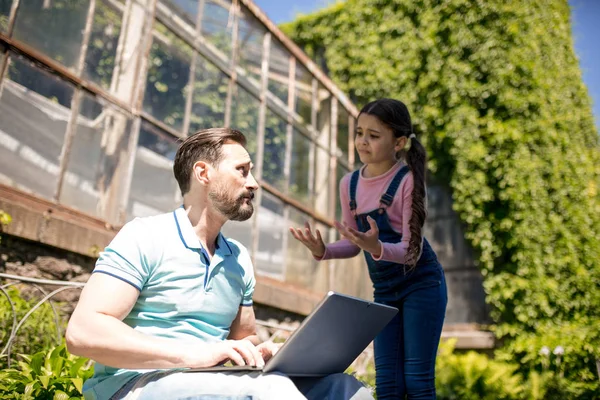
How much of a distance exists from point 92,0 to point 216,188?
3.64m

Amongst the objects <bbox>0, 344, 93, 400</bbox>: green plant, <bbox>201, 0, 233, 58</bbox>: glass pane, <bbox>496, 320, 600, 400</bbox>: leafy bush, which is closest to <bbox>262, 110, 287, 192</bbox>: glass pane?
<bbox>201, 0, 233, 58</bbox>: glass pane

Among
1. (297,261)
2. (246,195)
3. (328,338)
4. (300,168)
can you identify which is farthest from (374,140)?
(300,168)

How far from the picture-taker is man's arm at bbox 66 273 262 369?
Result: 4.86 feet

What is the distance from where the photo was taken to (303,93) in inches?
324

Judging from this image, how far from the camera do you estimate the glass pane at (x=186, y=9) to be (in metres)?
5.67

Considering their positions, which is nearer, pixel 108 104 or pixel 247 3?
pixel 108 104

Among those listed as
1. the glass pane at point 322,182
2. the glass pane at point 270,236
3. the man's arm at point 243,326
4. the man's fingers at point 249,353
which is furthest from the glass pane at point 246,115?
the man's fingers at point 249,353

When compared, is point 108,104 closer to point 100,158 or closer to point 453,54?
point 100,158

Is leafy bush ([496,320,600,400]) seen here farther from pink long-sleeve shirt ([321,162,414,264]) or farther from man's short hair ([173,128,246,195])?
man's short hair ([173,128,246,195])

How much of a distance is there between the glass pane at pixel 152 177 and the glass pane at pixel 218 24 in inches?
64.5

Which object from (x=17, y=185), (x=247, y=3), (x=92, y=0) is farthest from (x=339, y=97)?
(x=17, y=185)

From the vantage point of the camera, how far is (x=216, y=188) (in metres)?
2.10

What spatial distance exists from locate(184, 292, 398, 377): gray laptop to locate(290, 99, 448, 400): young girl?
48 centimetres

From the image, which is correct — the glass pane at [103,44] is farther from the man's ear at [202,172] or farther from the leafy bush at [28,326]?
the man's ear at [202,172]
